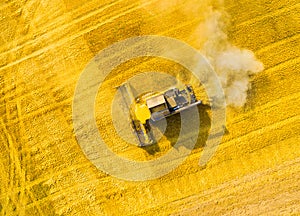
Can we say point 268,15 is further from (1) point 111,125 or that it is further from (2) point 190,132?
(1) point 111,125

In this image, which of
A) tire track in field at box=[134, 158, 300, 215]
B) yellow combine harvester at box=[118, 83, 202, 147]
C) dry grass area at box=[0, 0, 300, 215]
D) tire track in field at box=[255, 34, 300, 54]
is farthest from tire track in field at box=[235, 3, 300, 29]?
tire track in field at box=[134, 158, 300, 215]

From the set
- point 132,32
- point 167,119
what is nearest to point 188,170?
point 167,119

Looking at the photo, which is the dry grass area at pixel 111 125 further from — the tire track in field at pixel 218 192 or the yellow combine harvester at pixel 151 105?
the yellow combine harvester at pixel 151 105

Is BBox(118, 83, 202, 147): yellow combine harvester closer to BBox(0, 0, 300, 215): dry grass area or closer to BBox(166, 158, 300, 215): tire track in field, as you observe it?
BBox(0, 0, 300, 215): dry grass area

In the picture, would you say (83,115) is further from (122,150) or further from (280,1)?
(280,1)

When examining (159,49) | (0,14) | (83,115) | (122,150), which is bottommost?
(122,150)

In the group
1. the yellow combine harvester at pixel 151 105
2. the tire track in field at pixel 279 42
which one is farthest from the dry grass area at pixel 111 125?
the yellow combine harvester at pixel 151 105
